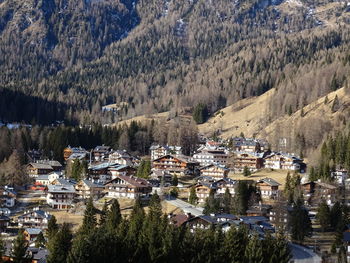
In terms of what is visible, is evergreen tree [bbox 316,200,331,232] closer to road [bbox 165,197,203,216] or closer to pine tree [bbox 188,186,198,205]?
road [bbox 165,197,203,216]

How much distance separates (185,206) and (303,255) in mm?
25715

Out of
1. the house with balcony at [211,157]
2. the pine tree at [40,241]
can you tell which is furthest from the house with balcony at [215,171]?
the pine tree at [40,241]

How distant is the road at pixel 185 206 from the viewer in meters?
92.0

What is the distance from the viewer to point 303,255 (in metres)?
74.2

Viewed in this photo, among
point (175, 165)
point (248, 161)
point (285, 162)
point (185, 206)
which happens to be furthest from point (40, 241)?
point (248, 161)

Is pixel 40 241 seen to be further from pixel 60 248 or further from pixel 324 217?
pixel 324 217

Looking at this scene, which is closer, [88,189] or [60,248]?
[60,248]

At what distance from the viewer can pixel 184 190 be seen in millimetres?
109125

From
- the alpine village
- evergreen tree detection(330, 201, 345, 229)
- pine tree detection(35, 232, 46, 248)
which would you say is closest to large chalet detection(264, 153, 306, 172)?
the alpine village

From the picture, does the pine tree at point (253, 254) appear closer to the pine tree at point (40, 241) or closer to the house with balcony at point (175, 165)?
the pine tree at point (40, 241)

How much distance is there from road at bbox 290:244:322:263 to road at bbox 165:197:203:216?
17.2 meters

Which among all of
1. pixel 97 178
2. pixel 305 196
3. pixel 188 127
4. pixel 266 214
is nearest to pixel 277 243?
pixel 266 214

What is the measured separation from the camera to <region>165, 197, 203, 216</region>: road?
92000 millimetres

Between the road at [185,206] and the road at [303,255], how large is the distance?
56.3ft
